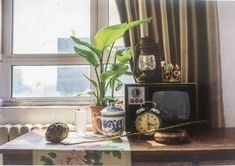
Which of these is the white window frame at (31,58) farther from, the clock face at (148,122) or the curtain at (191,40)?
the clock face at (148,122)

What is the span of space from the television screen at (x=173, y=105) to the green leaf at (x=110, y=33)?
360 millimetres

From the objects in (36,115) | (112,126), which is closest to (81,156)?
(112,126)

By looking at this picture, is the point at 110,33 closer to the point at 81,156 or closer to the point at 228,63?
the point at 81,156

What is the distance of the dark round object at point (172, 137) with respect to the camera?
47.6 inches

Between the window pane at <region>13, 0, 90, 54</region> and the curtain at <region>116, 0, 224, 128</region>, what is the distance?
38 cm

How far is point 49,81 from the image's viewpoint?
1.96m

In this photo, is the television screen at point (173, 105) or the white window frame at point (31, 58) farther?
the white window frame at point (31, 58)

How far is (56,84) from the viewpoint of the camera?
1.96 meters

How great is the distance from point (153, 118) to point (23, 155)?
60 cm

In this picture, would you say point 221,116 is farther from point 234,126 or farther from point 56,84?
point 56,84

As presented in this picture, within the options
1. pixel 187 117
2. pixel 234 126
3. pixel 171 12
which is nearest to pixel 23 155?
pixel 187 117

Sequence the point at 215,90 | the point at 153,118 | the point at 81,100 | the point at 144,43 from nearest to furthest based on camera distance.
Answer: the point at 153,118, the point at 144,43, the point at 215,90, the point at 81,100

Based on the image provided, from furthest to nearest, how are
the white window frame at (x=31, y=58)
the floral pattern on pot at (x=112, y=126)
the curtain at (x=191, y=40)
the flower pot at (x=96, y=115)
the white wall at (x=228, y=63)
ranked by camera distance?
the white window frame at (x=31, y=58)
the white wall at (x=228, y=63)
the curtain at (x=191, y=40)
the flower pot at (x=96, y=115)
the floral pattern on pot at (x=112, y=126)

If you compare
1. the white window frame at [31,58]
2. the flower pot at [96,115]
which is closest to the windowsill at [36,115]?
the white window frame at [31,58]
